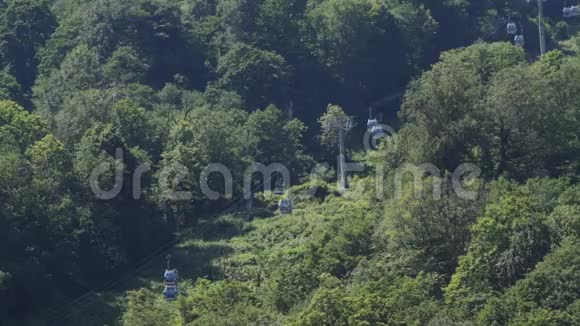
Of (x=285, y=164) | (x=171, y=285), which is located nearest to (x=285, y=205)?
(x=285, y=164)

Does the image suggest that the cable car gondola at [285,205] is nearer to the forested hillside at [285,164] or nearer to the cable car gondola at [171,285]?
the forested hillside at [285,164]

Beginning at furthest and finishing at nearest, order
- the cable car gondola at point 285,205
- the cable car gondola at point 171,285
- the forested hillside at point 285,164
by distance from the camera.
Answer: the cable car gondola at point 285,205 → the cable car gondola at point 171,285 → the forested hillside at point 285,164

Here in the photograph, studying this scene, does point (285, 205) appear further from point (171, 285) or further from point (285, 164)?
point (171, 285)

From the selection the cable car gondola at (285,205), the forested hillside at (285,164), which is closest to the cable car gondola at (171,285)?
the forested hillside at (285,164)

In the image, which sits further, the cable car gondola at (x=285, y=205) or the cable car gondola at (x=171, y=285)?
the cable car gondola at (x=285, y=205)

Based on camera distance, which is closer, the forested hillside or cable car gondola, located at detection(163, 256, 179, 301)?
the forested hillside

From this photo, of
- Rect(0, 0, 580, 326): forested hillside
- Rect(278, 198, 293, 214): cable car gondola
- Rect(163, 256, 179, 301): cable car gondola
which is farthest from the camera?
Rect(278, 198, 293, 214): cable car gondola

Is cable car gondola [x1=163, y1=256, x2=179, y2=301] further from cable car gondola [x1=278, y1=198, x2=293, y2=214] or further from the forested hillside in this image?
cable car gondola [x1=278, y1=198, x2=293, y2=214]

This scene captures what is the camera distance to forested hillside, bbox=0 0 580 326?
2327 inches

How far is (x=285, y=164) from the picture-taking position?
77.9 meters

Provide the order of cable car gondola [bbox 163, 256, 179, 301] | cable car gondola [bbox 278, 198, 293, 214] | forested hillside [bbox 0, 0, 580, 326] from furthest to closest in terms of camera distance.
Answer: cable car gondola [bbox 278, 198, 293, 214]
cable car gondola [bbox 163, 256, 179, 301]
forested hillside [bbox 0, 0, 580, 326]

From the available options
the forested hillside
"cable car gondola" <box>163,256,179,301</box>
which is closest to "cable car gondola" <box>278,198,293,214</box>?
the forested hillside

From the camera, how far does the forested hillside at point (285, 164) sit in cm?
5909

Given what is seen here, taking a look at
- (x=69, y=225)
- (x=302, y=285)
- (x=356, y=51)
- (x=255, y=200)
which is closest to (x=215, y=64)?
(x=356, y=51)
